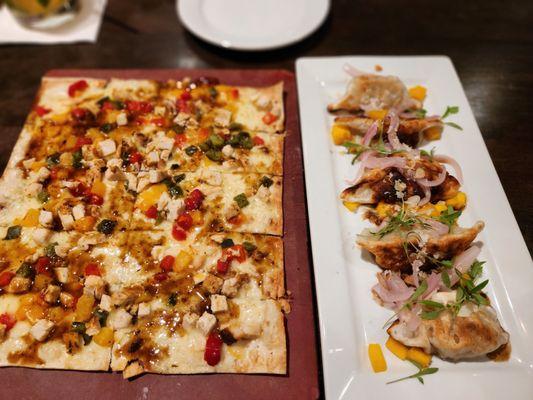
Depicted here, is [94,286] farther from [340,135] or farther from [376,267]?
[340,135]

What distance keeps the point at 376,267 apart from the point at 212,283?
1.26 m

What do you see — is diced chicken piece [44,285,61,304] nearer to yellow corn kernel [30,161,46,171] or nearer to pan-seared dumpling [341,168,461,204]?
yellow corn kernel [30,161,46,171]

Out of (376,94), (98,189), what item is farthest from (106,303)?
(376,94)

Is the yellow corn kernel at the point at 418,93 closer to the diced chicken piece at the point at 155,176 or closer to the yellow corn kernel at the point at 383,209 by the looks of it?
the yellow corn kernel at the point at 383,209

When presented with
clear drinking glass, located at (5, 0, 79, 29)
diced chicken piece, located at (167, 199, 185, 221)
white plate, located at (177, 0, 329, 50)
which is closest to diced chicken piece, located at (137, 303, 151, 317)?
diced chicken piece, located at (167, 199, 185, 221)

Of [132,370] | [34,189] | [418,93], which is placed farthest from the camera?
[418,93]

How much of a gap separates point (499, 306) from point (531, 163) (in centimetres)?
177

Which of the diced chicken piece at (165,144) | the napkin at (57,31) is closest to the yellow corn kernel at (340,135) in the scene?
the diced chicken piece at (165,144)

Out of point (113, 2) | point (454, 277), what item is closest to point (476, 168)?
point (454, 277)

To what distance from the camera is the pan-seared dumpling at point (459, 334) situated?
8.91 ft

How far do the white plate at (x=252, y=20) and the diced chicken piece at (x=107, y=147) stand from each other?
5.81ft

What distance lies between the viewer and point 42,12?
17.3 feet

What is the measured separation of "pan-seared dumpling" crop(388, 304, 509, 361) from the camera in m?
2.72

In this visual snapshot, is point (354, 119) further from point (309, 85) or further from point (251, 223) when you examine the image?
point (251, 223)
